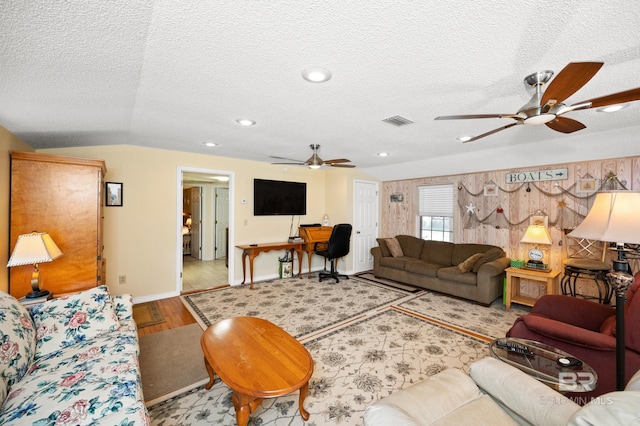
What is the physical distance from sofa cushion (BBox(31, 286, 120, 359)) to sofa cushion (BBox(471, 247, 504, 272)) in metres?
4.36

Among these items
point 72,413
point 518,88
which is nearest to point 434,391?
point 72,413

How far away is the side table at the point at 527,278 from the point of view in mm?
3549

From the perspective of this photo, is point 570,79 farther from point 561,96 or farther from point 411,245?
point 411,245

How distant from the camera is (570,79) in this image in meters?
1.34

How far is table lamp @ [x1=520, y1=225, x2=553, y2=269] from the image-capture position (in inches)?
145

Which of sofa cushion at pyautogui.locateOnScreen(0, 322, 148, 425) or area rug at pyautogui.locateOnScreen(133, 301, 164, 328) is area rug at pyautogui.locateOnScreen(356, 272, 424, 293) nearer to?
area rug at pyautogui.locateOnScreen(133, 301, 164, 328)

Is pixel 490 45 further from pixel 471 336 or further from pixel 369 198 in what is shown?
pixel 369 198

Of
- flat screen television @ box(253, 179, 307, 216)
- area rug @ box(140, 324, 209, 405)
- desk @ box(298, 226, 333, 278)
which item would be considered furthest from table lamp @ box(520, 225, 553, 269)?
area rug @ box(140, 324, 209, 405)

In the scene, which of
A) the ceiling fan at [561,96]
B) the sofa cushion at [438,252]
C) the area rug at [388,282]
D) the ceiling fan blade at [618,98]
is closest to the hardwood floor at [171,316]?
the area rug at [388,282]

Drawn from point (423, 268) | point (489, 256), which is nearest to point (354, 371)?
point (423, 268)

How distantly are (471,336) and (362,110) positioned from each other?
264 centimetres

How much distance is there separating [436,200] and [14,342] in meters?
5.66

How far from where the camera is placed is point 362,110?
2.44m

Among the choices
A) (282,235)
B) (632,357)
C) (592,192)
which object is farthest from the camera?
(282,235)
